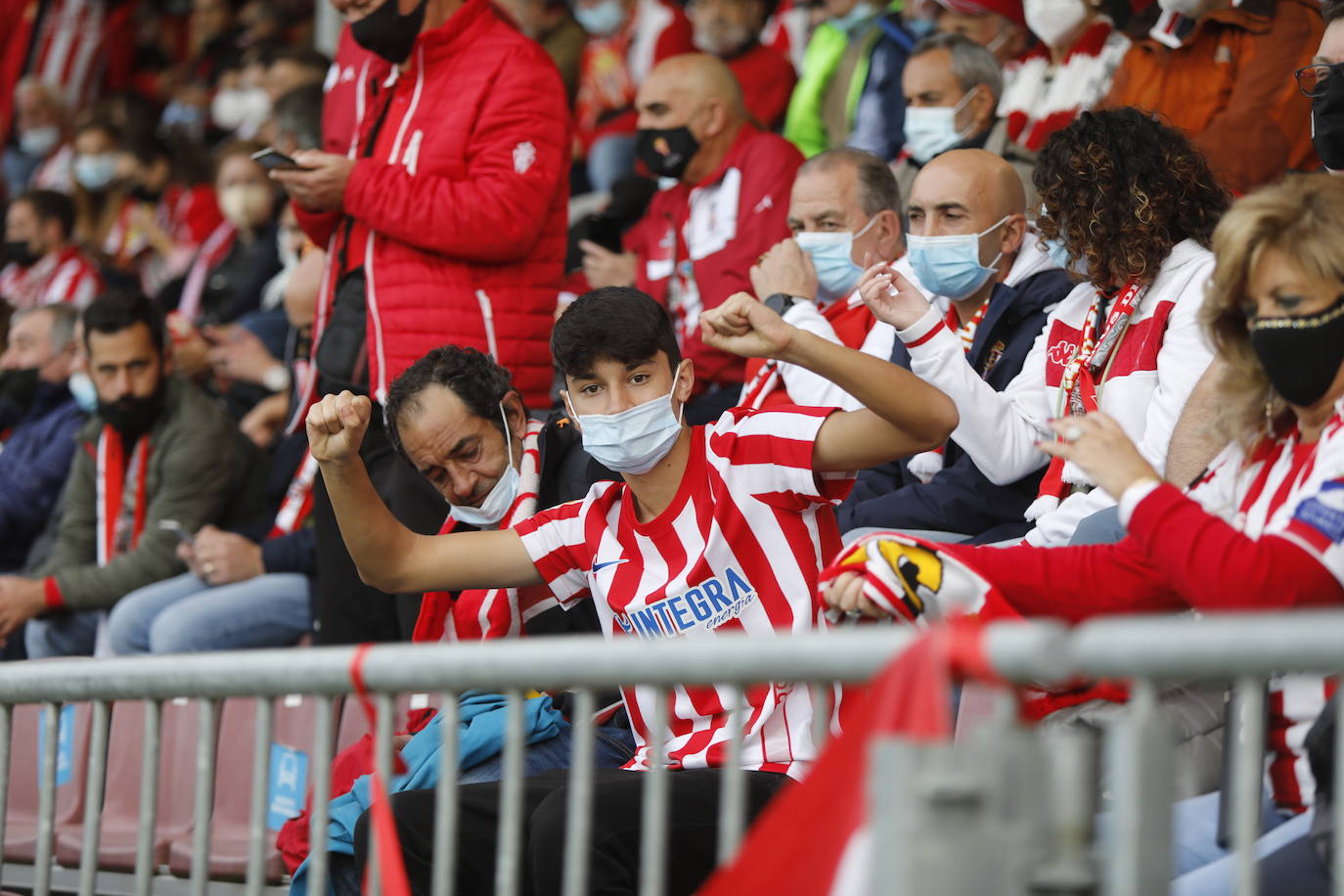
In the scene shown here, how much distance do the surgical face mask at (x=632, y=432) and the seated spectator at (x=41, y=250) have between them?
22.5ft

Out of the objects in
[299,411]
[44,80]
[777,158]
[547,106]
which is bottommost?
[44,80]

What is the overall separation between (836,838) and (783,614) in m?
1.43

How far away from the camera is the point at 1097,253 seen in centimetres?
382

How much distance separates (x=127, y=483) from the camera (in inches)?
255

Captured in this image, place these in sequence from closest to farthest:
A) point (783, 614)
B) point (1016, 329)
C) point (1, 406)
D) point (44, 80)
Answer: point (783, 614), point (1016, 329), point (1, 406), point (44, 80)

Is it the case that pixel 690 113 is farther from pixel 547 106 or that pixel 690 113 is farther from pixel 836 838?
pixel 836 838

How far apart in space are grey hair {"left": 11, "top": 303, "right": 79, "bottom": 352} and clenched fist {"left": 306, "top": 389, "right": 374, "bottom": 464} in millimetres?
4622

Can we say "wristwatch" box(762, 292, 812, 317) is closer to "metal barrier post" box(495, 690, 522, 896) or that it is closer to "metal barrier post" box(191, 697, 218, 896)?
"metal barrier post" box(191, 697, 218, 896)

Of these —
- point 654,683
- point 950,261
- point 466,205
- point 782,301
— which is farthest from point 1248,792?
point 466,205

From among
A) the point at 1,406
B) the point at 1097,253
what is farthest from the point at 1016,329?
the point at 1,406

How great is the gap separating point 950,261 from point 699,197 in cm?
182

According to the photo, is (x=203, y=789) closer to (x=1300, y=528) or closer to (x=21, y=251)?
(x=1300, y=528)

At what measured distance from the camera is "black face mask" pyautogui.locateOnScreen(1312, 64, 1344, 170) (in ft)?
12.3

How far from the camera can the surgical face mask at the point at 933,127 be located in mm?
5766
